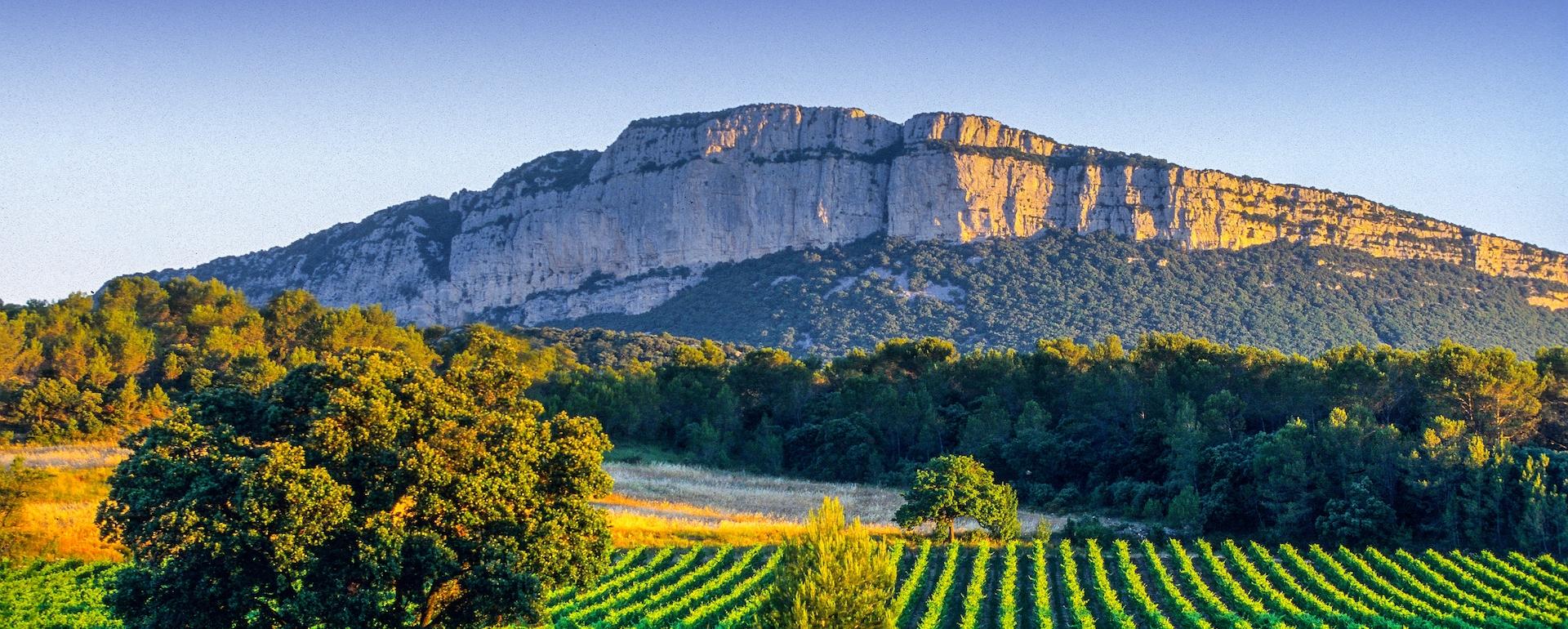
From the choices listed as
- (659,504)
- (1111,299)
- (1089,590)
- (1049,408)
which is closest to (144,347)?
(659,504)

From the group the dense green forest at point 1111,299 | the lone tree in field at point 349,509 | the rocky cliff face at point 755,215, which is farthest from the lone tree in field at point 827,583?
the rocky cliff face at point 755,215

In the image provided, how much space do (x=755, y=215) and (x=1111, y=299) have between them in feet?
182

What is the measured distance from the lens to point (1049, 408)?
66.3 meters

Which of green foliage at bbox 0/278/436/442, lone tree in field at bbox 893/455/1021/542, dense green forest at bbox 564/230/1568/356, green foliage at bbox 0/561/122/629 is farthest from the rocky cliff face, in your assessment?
Answer: green foliage at bbox 0/561/122/629

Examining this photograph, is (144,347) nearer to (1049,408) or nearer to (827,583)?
(1049,408)

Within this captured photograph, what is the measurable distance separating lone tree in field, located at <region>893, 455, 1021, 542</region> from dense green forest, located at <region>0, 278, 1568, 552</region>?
853cm

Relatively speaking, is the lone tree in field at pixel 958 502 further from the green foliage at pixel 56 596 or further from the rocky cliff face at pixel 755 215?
the rocky cliff face at pixel 755 215

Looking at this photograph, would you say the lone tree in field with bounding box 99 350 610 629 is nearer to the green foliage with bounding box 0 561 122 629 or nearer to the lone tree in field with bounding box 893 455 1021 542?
the green foliage with bounding box 0 561 122 629

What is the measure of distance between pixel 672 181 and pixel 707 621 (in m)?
140

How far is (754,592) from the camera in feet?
93.1

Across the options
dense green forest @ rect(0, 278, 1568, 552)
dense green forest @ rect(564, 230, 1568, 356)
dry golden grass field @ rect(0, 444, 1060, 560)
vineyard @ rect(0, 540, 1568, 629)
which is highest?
dense green forest @ rect(564, 230, 1568, 356)

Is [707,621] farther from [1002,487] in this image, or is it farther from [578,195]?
[578,195]

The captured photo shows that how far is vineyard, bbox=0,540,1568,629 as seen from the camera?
2569 cm

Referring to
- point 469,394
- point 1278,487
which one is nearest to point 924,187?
point 1278,487
